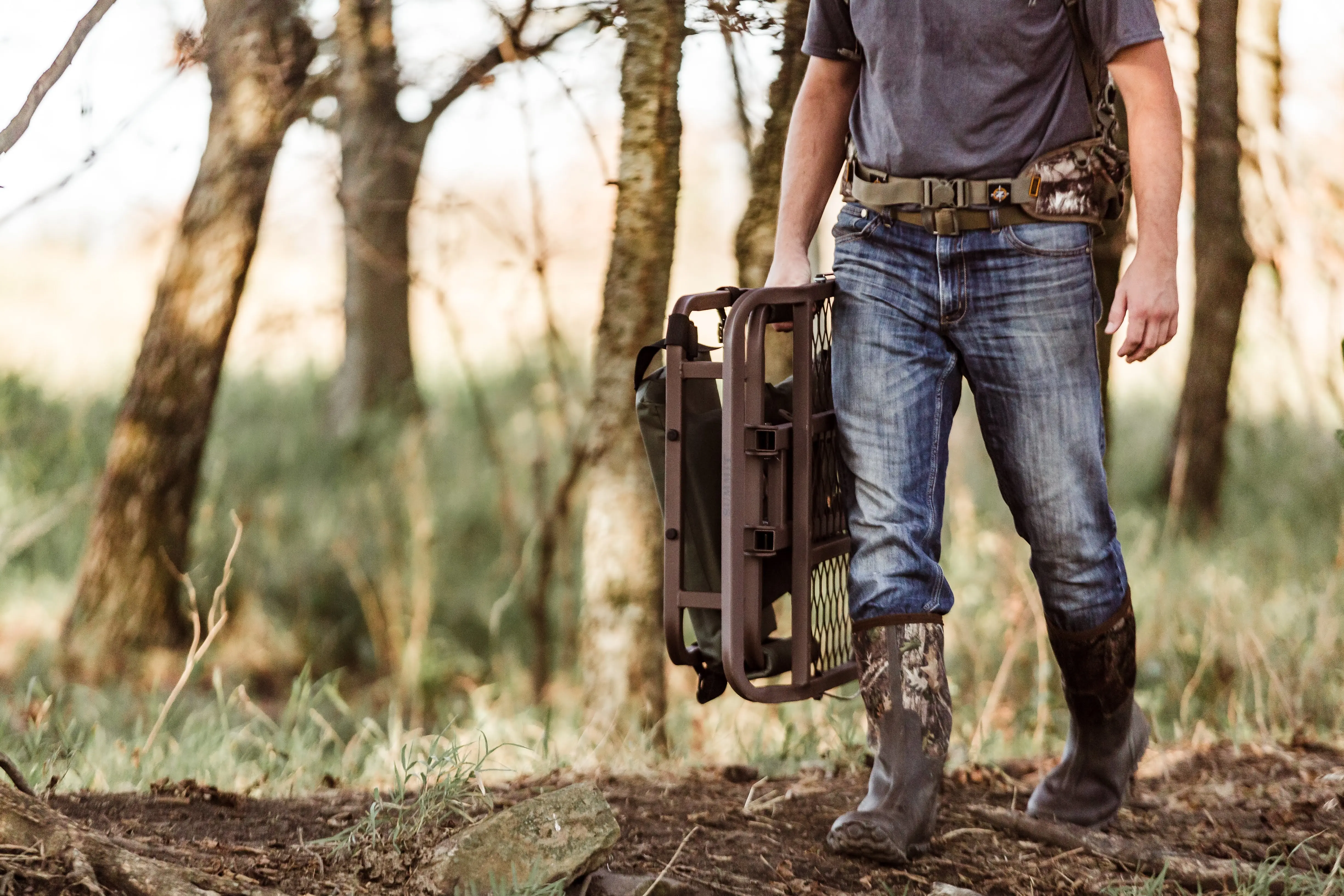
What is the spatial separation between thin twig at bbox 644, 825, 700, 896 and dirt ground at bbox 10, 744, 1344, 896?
0.02 m

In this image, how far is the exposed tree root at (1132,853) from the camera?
7.88 feet

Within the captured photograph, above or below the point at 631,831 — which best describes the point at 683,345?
above

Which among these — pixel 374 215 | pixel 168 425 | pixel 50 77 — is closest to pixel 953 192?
pixel 50 77

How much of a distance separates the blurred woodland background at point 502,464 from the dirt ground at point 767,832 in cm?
35

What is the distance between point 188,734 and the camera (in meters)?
4.21

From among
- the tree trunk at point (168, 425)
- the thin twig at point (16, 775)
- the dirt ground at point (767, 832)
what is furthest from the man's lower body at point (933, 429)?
the tree trunk at point (168, 425)

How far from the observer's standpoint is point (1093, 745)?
278 centimetres

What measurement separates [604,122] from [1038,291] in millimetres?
2028

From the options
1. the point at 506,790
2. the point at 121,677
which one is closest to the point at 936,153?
the point at 506,790

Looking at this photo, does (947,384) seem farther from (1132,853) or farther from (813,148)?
(1132,853)

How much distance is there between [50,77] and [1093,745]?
238cm

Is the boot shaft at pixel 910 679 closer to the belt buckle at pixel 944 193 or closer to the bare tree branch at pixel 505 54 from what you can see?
the belt buckle at pixel 944 193

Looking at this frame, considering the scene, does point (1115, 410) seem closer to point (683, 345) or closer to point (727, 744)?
point (727, 744)

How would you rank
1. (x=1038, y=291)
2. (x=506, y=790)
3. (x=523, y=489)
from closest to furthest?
(x=1038, y=291) → (x=506, y=790) → (x=523, y=489)
